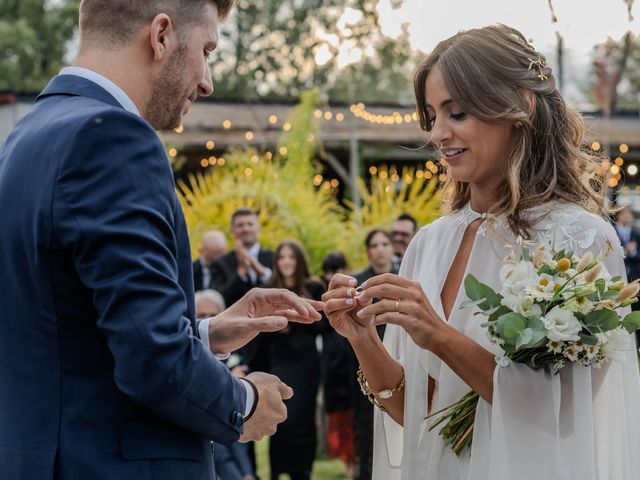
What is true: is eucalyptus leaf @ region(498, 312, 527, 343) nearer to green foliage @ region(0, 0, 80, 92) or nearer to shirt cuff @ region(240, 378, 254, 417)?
shirt cuff @ region(240, 378, 254, 417)

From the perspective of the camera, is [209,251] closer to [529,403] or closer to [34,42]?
[529,403]

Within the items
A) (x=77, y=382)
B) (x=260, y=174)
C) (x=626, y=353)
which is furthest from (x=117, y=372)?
(x=260, y=174)

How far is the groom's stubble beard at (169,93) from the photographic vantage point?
2.42m

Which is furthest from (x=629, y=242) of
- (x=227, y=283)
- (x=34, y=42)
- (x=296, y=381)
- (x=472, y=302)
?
(x=34, y=42)

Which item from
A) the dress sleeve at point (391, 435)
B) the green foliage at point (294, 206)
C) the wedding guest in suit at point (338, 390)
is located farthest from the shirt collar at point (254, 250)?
the dress sleeve at point (391, 435)

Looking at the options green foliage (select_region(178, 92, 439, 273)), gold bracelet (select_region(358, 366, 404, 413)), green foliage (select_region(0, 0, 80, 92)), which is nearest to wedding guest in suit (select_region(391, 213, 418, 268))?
green foliage (select_region(178, 92, 439, 273))

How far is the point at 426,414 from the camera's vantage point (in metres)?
3.26

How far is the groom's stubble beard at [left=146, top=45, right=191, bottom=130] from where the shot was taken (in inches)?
95.2

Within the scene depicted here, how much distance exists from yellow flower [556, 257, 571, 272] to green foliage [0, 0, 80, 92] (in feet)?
107

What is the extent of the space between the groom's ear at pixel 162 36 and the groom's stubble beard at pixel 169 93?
0.03 m

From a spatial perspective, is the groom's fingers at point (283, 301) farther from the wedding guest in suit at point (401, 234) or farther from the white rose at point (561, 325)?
the wedding guest in suit at point (401, 234)

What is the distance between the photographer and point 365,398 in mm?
8234

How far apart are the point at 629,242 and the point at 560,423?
1060 centimetres

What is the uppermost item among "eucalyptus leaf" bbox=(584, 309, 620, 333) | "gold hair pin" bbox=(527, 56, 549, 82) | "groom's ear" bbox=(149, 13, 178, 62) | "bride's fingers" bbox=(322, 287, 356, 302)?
"groom's ear" bbox=(149, 13, 178, 62)
